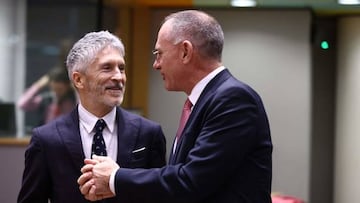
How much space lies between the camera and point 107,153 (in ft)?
8.32

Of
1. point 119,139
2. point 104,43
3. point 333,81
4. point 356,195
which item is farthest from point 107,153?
point 333,81

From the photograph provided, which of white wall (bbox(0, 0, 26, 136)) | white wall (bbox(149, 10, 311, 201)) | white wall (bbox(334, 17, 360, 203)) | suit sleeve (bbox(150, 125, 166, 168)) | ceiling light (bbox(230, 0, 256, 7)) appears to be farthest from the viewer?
white wall (bbox(0, 0, 26, 136))

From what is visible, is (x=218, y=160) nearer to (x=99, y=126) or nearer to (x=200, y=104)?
(x=200, y=104)

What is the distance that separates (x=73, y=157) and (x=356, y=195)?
4813 millimetres

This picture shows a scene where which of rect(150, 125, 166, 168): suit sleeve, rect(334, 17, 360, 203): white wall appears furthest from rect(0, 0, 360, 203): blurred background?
rect(150, 125, 166, 168): suit sleeve

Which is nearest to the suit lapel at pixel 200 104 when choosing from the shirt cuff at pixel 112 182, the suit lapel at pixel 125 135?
the shirt cuff at pixel 112 182

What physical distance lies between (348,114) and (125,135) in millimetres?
4930

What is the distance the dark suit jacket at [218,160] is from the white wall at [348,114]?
4975 millimetres

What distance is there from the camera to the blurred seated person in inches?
256

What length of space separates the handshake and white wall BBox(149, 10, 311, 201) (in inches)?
203

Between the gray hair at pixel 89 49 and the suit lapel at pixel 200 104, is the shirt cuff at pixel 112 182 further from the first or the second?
the gray hair at pixel 89 49

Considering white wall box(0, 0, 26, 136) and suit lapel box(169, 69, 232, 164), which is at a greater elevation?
suit lapel box(169, 69, 232, 164)

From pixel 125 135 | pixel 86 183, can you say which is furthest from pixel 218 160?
pixel 125 135

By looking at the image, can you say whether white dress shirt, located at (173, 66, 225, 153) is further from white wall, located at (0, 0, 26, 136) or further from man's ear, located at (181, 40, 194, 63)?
white wall, located at (0, 0, 26, 136)
